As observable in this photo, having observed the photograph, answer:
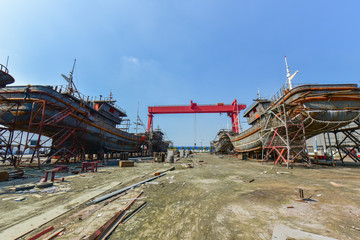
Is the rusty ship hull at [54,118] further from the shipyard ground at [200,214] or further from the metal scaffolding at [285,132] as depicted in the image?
the metal scaffolding at [285,132]

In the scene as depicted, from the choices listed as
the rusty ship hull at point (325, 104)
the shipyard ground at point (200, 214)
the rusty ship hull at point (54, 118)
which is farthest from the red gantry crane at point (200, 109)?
the shipyard ground at point (200, 214)

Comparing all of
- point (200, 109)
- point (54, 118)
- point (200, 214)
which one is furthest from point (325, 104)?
point (54, 118)

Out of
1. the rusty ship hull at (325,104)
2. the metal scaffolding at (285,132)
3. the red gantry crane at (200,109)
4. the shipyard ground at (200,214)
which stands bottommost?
the shipyard ground at (200,214)

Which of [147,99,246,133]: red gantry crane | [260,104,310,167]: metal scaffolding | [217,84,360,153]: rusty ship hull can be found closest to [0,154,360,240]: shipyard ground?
[260,104,310,167]: metal scaffolding

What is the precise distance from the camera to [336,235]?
2119 millimetres

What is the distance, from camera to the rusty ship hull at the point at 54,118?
36.9ft

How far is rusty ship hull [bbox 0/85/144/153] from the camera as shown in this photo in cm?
1123

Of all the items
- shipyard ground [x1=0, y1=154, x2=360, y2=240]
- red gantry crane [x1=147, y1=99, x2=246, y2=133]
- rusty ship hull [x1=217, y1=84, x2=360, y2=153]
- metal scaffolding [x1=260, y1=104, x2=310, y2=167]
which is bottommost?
shipyard ground [x1=0, y1=154, x2=360, y2=240]

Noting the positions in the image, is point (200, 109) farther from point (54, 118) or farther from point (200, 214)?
point (200, 214)

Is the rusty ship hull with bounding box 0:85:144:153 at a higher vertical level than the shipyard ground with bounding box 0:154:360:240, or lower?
higher

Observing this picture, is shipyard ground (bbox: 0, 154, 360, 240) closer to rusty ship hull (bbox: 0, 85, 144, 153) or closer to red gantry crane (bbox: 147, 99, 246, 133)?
rusty ship hull (bbox: 0, 85, 144, 153)

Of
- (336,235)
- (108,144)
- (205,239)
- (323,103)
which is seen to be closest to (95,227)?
(205,239)

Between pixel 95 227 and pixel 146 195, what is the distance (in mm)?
1963

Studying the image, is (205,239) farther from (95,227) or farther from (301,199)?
(301,199)
